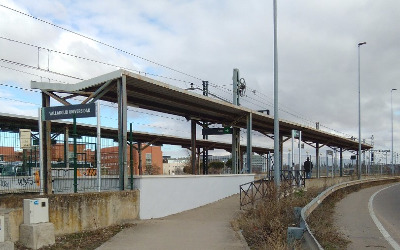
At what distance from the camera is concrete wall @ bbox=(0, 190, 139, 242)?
9.09 metres

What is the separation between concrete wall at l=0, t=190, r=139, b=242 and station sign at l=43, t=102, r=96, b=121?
2.48 meters

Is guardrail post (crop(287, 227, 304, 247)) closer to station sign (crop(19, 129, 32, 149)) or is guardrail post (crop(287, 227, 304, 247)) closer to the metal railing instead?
the metal railing

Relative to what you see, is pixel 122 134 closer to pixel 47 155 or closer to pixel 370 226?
pixel 47 155

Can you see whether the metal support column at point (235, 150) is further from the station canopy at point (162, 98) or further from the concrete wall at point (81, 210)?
the concrete wall at point (81, 210)

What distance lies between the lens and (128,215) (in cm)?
1284

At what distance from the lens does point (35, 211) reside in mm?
8898

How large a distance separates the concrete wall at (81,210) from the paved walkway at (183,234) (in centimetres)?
68

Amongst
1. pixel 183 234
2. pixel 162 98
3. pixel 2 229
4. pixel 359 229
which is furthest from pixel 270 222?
pixel 162 98

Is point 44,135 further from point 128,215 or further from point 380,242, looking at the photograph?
point 380,242

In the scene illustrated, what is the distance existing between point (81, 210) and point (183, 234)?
8.48ft

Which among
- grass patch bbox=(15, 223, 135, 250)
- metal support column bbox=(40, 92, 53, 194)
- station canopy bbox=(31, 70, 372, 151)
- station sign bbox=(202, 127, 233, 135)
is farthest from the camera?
station sign bbox=(202, 127, 233, 135)

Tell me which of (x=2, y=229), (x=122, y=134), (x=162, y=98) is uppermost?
(x=162, y=98)

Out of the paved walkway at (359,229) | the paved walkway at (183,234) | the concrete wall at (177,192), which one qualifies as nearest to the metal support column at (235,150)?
the concrete wall at (177,192)

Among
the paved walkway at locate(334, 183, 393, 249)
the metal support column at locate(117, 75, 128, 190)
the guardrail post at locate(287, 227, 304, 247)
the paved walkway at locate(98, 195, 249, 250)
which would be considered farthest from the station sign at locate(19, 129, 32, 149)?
the paved walkway at locate(334, 183, 393, 249)
